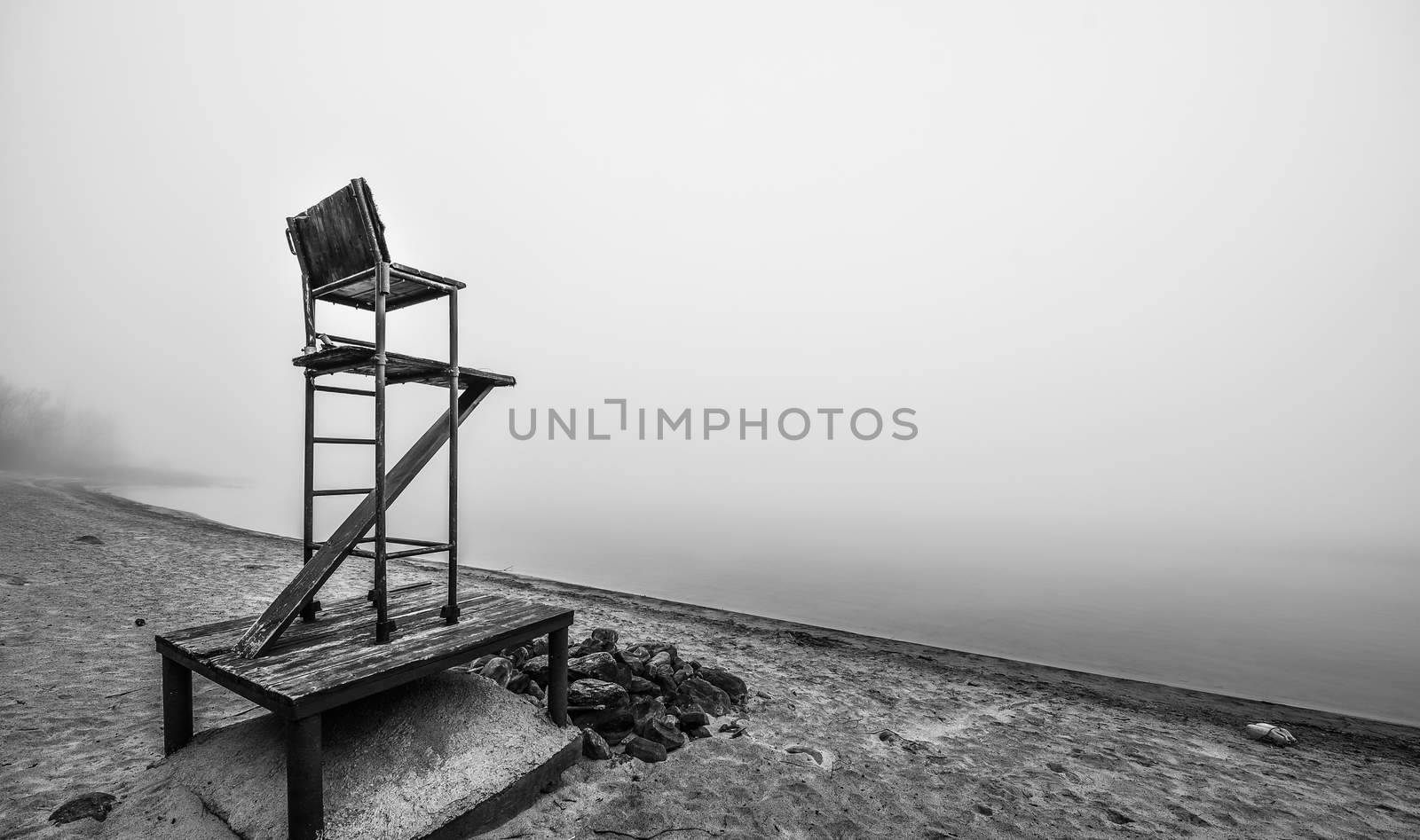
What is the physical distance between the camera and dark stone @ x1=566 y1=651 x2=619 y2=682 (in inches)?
207

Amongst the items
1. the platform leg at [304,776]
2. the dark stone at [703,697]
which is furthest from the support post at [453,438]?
the dark stone at [703,697]

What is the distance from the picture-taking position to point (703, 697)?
5.66 meters

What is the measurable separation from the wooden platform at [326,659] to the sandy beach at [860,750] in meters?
0.84

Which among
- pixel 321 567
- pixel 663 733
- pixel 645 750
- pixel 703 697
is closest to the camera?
pixel 321 567

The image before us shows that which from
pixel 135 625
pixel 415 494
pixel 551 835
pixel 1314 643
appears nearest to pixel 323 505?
pixel 415 494

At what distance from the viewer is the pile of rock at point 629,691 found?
4.71 metres

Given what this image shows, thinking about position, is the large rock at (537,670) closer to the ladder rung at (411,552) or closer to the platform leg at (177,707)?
the ladder rung at (411,552)

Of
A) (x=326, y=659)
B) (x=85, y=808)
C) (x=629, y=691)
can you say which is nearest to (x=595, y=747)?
(x=629, y=691)

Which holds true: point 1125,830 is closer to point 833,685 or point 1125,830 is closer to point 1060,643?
point 833,685

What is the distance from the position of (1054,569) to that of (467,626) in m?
28.8

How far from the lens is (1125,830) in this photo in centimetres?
397

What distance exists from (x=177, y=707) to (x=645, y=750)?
3249mm

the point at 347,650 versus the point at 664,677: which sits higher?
the point at 347,650

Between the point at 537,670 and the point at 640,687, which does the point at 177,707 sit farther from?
the point at 640,687
